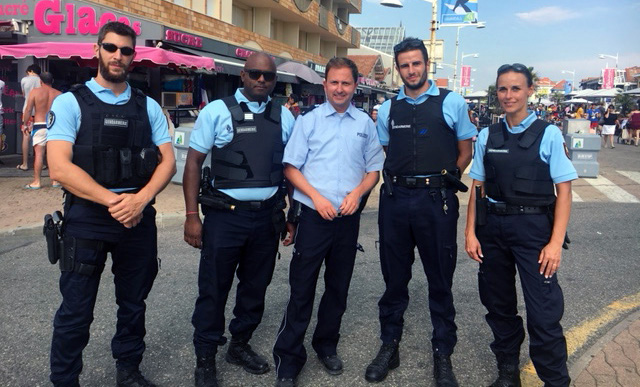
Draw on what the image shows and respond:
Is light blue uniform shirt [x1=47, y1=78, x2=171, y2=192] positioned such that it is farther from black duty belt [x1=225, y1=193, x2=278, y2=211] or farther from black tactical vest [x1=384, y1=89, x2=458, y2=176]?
black tactical vest [x1=384, y1=89, x2=458, y2=176]

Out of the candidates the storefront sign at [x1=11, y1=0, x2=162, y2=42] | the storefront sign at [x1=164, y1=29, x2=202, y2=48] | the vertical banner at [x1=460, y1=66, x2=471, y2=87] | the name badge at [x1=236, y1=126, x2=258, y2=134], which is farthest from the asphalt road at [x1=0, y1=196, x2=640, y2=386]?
the vertical banner at [x1=460, y1=66, x2=471, y2=87]

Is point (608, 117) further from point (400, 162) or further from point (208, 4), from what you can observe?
point (400, 162)

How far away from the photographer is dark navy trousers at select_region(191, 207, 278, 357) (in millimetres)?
3066

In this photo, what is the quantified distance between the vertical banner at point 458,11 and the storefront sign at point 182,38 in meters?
9.67

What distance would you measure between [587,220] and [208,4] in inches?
575

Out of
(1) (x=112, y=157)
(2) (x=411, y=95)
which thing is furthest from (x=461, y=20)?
(1) (x=112, y=157)

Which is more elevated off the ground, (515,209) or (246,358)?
(515,209)

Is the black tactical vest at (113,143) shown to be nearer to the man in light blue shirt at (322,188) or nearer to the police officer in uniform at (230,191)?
the police officer in uniform at (230,191)

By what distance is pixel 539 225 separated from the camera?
2867mm

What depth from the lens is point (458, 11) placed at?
62.5 ft

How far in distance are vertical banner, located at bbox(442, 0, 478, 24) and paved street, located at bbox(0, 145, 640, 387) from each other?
14129 mm

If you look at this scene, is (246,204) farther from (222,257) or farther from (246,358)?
(246,358)

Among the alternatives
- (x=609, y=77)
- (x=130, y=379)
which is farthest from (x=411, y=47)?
(x=609, y=77)

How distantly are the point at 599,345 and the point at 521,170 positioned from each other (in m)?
1.59
